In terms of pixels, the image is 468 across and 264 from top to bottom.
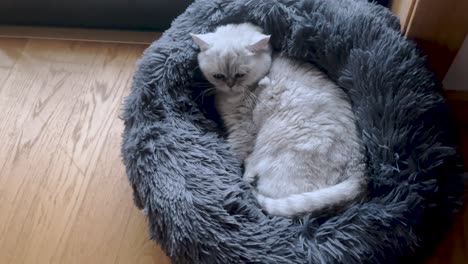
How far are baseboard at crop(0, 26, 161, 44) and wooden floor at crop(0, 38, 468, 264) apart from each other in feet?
0.09

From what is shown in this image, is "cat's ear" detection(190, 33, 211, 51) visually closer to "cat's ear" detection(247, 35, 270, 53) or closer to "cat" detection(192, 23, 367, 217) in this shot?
"cat" detection(192, 23, 367, 217)

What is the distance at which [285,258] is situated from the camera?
3.47ft

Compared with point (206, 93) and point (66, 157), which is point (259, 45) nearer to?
point (206, 93)

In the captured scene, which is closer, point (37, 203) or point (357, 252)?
point (357, 252)

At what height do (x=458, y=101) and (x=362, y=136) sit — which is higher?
(x=458, y=101)

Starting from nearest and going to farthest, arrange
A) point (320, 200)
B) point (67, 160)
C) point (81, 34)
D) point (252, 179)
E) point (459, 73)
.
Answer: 1. point (320, 200)
2. point (252, 179)
3. point (459, 73)
4. point (67, 160)
5. point (81, 34)

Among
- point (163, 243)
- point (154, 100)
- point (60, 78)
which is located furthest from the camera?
point (60, 78)

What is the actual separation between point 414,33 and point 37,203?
3.76 feet

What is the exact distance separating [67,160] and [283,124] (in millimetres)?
692

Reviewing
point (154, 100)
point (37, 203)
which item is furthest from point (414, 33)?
point (37, 203)

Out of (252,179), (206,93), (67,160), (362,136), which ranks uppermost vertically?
(362,136)

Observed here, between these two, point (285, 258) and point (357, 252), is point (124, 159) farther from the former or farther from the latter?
point (357, 252)

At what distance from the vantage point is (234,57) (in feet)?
4.24

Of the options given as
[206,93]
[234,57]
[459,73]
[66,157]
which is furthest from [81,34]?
[459,73]
